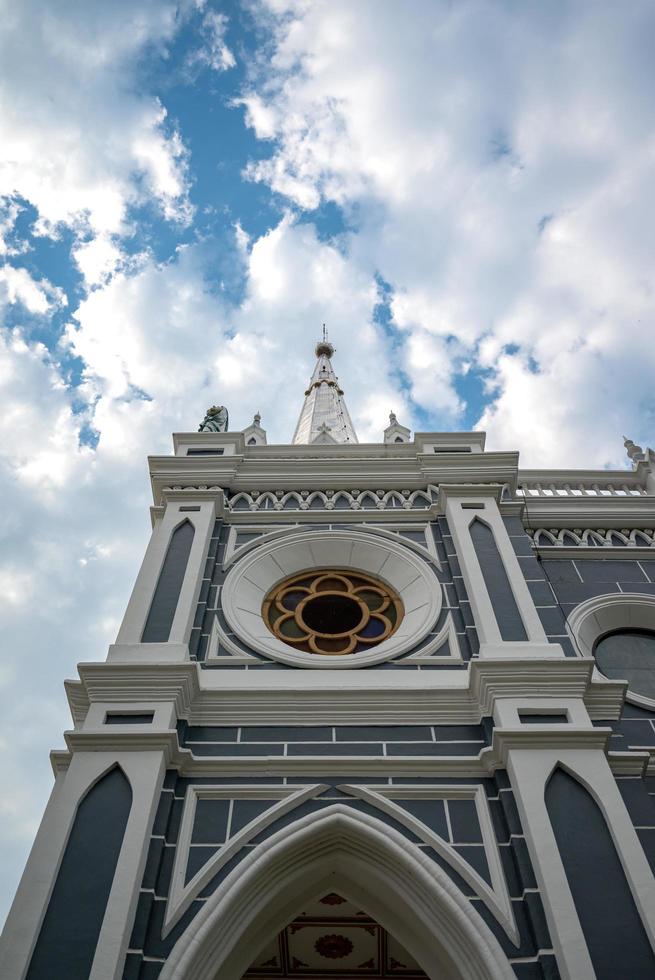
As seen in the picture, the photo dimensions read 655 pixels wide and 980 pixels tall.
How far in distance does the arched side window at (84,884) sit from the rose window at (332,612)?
2.88 m

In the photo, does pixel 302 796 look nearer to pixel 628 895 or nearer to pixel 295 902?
pixel 295 902

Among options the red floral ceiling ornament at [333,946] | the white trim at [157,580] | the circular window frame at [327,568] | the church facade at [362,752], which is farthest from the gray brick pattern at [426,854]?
the red floral ceiling ornament at [333,946]

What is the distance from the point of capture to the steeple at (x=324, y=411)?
18906 millimetres

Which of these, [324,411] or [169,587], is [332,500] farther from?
[324,411]

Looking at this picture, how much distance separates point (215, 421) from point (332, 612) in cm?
522

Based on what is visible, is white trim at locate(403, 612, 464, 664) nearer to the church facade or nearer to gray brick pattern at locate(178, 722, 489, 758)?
the church facade

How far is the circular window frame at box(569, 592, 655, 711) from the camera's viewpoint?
10.3 m

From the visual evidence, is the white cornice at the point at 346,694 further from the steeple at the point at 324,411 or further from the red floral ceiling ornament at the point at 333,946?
the steeple at the point at 324,411

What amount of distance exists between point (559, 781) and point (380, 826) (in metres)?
1.51

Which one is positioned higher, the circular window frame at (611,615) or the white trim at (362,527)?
the white trim at (362,527)

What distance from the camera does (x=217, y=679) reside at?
347 inches

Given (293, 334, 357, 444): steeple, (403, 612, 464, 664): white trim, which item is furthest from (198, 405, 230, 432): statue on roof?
(403, 612, 464, 664): white trim

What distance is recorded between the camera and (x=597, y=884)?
258 inches

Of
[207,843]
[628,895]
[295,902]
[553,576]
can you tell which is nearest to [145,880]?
[207,843]
